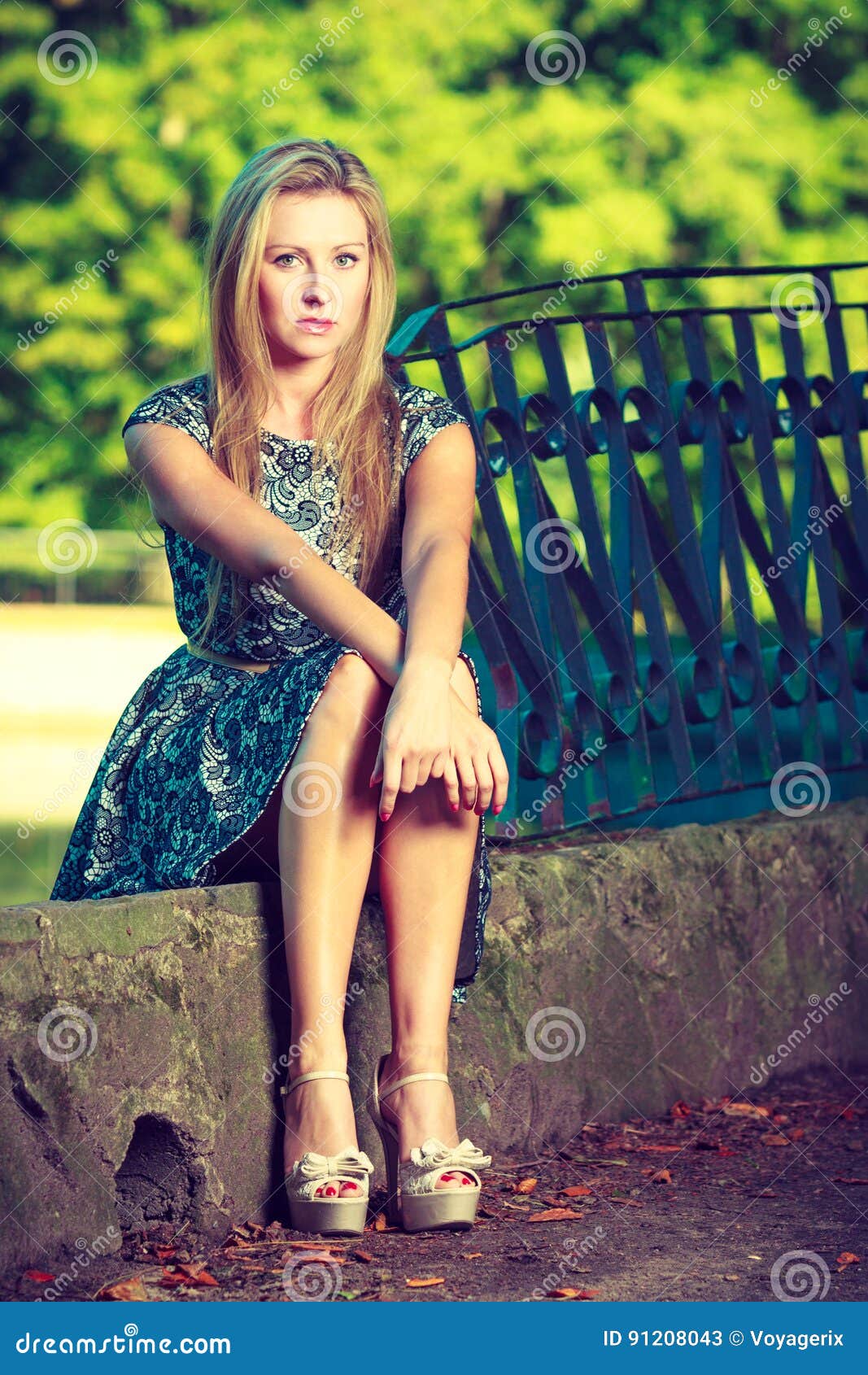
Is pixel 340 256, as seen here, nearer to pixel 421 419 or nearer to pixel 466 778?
pixel 421 419

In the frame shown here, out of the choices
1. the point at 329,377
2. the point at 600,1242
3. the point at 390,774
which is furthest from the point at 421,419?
the point at 600,1242

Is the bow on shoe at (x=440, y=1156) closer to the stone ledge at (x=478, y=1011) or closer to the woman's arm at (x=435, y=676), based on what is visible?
the stone ledge at (x=478, y=1011)

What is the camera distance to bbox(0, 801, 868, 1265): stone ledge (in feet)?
6.56

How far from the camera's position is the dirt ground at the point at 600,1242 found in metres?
1.99

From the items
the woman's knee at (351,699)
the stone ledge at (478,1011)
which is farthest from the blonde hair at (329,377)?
the stone ledge at (478,1011)

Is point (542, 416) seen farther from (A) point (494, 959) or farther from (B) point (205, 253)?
(A) point (494, 959)

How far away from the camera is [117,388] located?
16.8m

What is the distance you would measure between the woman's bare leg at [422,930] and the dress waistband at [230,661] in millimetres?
392

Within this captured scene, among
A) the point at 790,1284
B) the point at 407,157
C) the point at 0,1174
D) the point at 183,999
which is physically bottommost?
the point at 790,1284

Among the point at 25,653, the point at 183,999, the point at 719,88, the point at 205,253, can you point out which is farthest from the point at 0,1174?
the point at 719,88

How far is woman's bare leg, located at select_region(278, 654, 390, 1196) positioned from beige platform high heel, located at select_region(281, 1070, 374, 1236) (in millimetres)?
22

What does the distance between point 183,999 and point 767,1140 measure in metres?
1.24

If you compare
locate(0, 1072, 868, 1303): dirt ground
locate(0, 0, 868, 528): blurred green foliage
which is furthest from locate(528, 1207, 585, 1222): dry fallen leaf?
locate(0, 0, 868, 528): blurred green foliage

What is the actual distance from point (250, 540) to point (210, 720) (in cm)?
28
